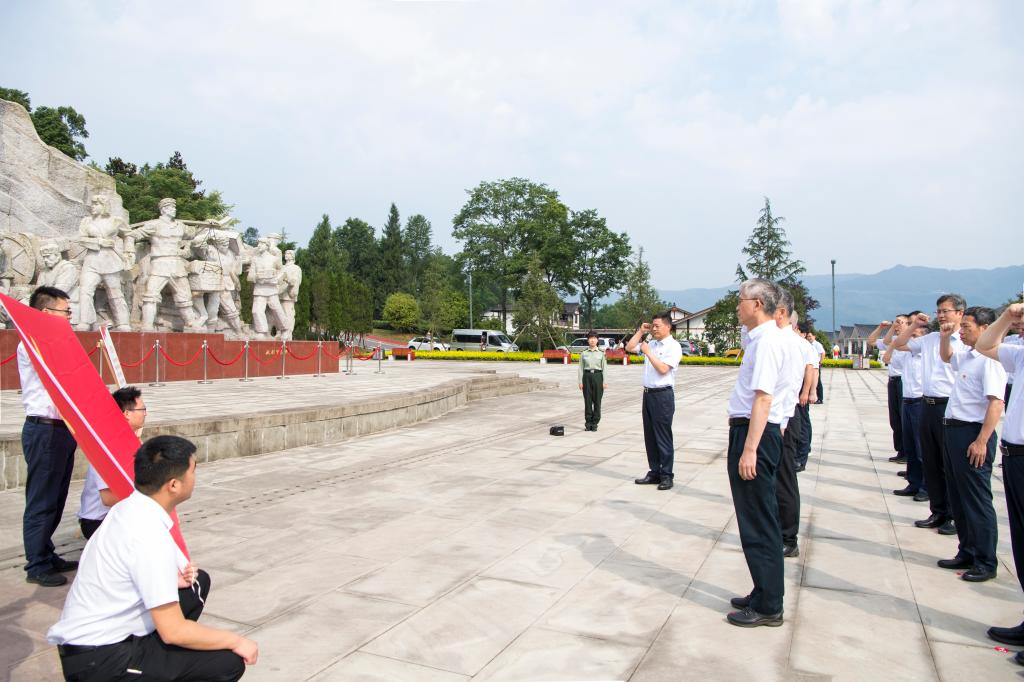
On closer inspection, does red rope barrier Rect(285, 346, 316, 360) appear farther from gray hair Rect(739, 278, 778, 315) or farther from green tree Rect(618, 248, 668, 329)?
green tree Rect(618, 248, 668, 329)

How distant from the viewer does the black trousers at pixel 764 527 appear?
11.2ft

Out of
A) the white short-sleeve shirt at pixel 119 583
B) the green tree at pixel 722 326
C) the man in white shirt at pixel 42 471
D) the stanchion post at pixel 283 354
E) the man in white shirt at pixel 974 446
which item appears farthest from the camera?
the green tree at pixel 722 326

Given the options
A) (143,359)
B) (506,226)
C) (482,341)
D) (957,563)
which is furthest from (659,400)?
(506,226)

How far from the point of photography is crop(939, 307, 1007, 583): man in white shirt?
4.08 meters

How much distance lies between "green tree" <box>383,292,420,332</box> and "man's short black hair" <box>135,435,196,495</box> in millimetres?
56150

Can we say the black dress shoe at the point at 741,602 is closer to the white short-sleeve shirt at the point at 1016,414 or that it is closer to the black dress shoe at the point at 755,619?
the black dress shoe at the point at 755,619

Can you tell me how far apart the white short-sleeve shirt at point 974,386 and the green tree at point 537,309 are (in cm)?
3583

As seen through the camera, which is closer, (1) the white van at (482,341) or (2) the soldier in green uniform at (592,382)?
(2) the soldier in green uniform at (592,382)

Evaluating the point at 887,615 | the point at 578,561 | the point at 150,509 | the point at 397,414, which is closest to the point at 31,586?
the point at 150,509

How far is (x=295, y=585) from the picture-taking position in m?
3.96

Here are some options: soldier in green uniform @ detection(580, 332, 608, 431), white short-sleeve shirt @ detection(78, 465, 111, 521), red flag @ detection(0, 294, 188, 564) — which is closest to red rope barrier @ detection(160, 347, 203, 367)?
soldier in green uniform @ detection(580, 332, 608, 431)

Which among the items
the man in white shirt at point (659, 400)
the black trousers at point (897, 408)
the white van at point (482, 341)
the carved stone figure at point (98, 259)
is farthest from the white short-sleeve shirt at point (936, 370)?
the white van at point (482, 341)

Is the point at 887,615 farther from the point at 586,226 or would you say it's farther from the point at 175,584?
the point at 586,226

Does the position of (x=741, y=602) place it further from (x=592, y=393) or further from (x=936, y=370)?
(x=592, y=393)
